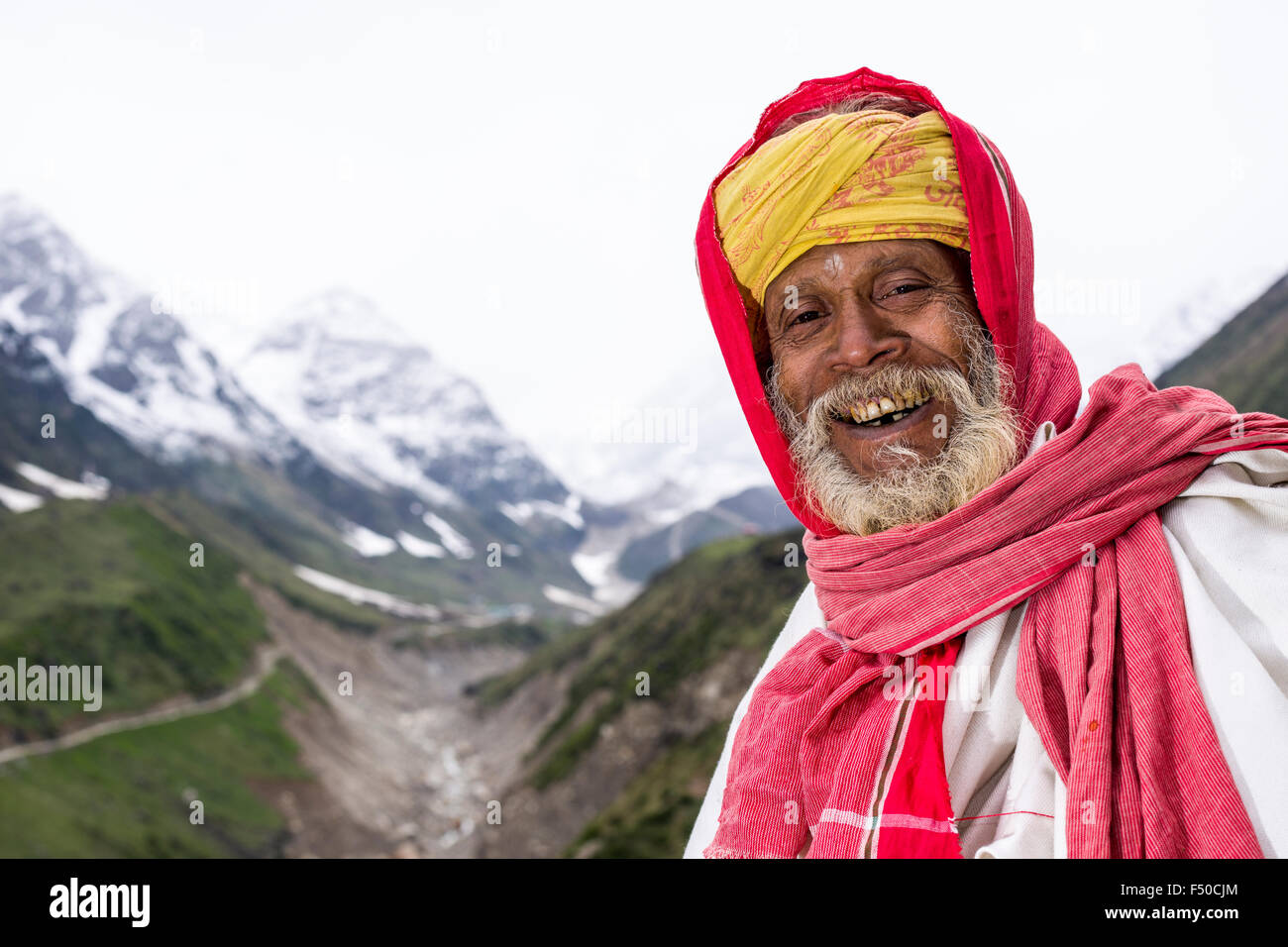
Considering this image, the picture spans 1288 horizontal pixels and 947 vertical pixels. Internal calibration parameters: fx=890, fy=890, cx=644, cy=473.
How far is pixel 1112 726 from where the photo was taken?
86.4 inches

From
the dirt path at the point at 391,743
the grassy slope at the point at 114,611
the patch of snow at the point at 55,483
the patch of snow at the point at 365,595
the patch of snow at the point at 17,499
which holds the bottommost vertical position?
the dirt path at the point at 391,743

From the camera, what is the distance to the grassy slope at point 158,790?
45656 mm

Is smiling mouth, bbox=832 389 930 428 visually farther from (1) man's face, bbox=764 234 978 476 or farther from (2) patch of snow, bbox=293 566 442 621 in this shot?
(2) patch of snow, bbox=293 566 442 621

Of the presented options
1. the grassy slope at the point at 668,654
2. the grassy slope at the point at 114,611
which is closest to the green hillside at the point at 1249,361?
the grassy slope at the point at 668,654

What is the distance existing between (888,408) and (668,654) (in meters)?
70.6

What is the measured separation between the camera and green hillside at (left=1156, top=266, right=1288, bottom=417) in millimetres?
84375

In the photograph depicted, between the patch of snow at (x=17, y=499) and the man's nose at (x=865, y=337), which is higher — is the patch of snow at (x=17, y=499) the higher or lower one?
the higher one

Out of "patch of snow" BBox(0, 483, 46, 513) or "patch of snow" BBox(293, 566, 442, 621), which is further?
"patch of snow" BBox(293, 566, 442, 621)

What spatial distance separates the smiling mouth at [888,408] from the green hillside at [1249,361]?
8596 centimetres

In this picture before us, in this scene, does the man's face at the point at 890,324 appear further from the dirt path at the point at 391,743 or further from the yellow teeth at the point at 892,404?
the dirt path at the point at 391,743

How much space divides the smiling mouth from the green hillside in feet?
282

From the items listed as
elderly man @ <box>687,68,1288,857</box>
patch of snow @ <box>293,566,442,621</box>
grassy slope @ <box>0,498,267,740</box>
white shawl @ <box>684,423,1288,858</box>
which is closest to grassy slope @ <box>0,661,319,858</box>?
grassy slope @ <box>0,498,267,740</box>
